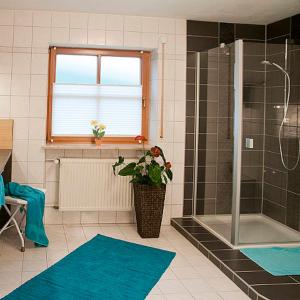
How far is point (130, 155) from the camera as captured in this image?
4.82 meters

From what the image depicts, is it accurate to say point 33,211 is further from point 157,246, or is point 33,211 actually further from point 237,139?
point 237,139

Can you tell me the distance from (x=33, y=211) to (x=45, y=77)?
1461 millimetres

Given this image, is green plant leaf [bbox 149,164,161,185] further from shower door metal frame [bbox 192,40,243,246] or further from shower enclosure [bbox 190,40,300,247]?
shower door metal frame [bbox 192,40,243,246]

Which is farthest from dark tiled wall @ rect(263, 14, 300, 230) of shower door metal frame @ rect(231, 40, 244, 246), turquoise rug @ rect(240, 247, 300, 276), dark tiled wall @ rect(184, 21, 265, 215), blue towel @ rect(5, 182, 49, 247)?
blue towel @ rect(5, 182, 49, 247)

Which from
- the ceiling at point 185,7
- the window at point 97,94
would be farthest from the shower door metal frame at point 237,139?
the window at point 97,94

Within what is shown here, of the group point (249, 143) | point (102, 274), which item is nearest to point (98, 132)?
point (249, 143)

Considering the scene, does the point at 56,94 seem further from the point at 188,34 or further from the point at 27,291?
the point at 27,291

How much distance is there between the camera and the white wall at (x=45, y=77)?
4.46 m

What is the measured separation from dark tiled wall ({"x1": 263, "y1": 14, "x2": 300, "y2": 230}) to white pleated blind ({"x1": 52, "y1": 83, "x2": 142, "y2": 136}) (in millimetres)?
1514

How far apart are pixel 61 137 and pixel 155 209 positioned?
132 cm

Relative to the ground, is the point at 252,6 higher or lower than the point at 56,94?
higher

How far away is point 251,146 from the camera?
3900 millimetres

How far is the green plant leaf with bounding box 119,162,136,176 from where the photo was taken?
4.35 meters

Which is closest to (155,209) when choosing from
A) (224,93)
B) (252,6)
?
(224,93)
